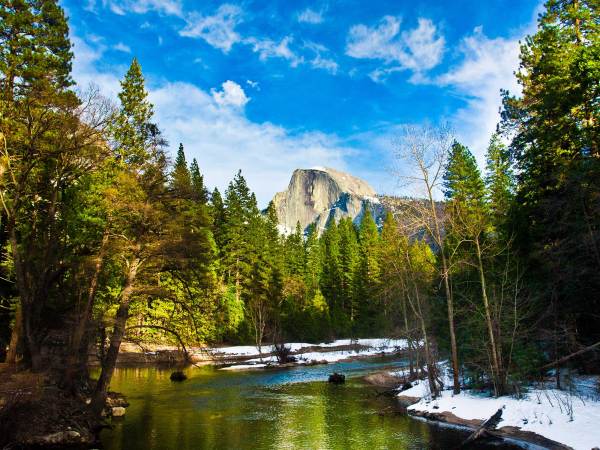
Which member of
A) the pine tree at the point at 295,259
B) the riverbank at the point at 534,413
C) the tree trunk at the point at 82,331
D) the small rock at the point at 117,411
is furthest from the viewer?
the pine tree at the point at 295,259

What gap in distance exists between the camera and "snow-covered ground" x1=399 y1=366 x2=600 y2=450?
13.1 m

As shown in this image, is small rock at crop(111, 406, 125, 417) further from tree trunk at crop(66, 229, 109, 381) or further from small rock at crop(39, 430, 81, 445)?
small rock at crop(39, 430, 81, 445)

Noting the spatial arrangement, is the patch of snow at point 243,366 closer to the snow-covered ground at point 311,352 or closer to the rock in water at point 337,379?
the snow-covered ground at point 311,352

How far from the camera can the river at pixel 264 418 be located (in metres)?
15.0

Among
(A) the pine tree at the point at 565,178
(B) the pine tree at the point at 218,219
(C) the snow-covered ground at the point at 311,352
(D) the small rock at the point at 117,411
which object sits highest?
(B) the pine tree at the point at 218,219

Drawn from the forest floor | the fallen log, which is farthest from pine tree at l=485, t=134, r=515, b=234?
the forest floor

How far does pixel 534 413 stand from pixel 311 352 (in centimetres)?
3597

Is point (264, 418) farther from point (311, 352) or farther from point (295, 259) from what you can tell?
point (295, 259)

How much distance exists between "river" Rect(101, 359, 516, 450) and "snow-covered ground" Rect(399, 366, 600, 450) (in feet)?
4.87

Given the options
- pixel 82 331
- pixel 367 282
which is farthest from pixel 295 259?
pixel 82 331

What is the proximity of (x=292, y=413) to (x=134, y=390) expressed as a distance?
1168 cm

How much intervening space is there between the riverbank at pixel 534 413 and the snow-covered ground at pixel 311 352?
19.5 meters

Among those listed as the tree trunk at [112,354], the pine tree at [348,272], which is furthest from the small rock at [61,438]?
the pine tree at [348,272]

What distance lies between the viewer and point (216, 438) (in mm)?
15688
